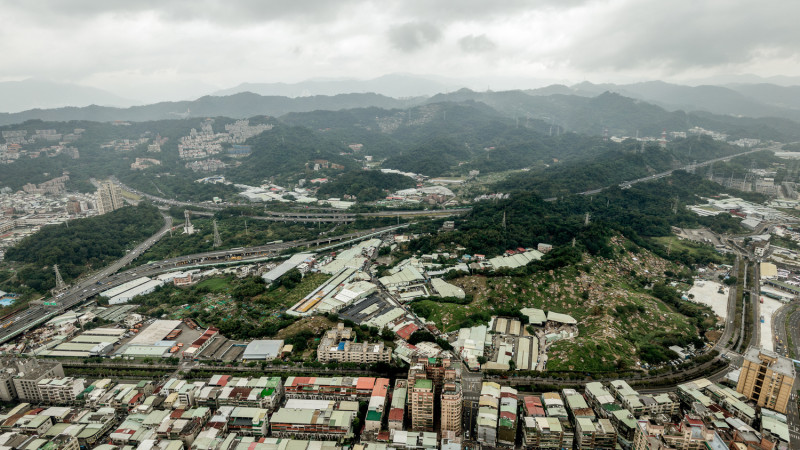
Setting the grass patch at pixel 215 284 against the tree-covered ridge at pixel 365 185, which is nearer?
the grass patch at pixel 215 284

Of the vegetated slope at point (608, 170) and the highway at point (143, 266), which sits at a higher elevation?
the vegetated slope at point (608, 170)

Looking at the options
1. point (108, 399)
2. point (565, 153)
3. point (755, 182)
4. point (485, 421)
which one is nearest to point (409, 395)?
point (485, 421)

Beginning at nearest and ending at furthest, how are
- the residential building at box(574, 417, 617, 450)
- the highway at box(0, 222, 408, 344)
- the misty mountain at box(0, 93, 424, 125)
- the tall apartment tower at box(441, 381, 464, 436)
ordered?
the residential building at box(574, 417, 617, 450), the tall apartment tower at box(441, 381, 464, 436), the highway at box(0, 222, 408, 344), the misty mountain at box(0, 93, 424, 125)

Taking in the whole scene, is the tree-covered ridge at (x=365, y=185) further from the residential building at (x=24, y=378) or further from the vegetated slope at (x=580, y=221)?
the residential building at (x=24, y=378)

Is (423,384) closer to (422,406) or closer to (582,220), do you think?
(422,406)

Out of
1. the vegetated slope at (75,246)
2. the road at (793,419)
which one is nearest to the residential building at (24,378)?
the vegetated slope at (75,246)

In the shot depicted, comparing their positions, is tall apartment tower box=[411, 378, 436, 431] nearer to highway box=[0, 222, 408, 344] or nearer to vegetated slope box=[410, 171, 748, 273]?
vegetated slope box=[410, 171, 748, 273]

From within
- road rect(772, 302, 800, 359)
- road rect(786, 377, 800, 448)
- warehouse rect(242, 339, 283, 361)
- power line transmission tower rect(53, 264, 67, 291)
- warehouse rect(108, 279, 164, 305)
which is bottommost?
road rect(772, 302, 800, 359)

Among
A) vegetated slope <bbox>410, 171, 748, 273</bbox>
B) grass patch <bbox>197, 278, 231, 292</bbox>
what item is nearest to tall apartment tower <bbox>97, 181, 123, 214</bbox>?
grass patch <bbox>197, 278, 231, 292</bbox>
